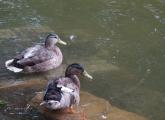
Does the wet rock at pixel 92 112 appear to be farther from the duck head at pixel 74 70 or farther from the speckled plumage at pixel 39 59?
the speckled plumage at pixel 39 59

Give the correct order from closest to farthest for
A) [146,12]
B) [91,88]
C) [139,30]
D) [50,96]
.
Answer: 1. [50,96]
2. [91,88]
3. [139,30]
4. [146,12]

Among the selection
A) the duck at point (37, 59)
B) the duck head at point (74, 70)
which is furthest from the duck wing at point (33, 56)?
the duck head at point (74, 70)

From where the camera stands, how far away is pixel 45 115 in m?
7.47

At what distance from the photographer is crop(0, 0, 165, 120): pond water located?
8.68m

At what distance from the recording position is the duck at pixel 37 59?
9.02m

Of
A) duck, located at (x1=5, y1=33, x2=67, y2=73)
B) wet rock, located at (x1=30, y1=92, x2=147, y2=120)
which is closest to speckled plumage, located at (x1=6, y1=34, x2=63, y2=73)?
duck, located at (x1=5, y1=33, x2=67, y2=73)

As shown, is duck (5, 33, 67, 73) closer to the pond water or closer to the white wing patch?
the pond water

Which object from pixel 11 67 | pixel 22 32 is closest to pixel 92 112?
pixel 11 67

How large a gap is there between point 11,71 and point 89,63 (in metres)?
1.63

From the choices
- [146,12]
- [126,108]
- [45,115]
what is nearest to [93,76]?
[126,108]

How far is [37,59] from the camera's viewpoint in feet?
30.7

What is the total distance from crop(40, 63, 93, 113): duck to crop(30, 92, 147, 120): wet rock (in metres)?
0.14

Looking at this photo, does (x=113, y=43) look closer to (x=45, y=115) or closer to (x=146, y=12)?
(x=146, y=12)

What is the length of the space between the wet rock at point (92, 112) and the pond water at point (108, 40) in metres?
0.41
